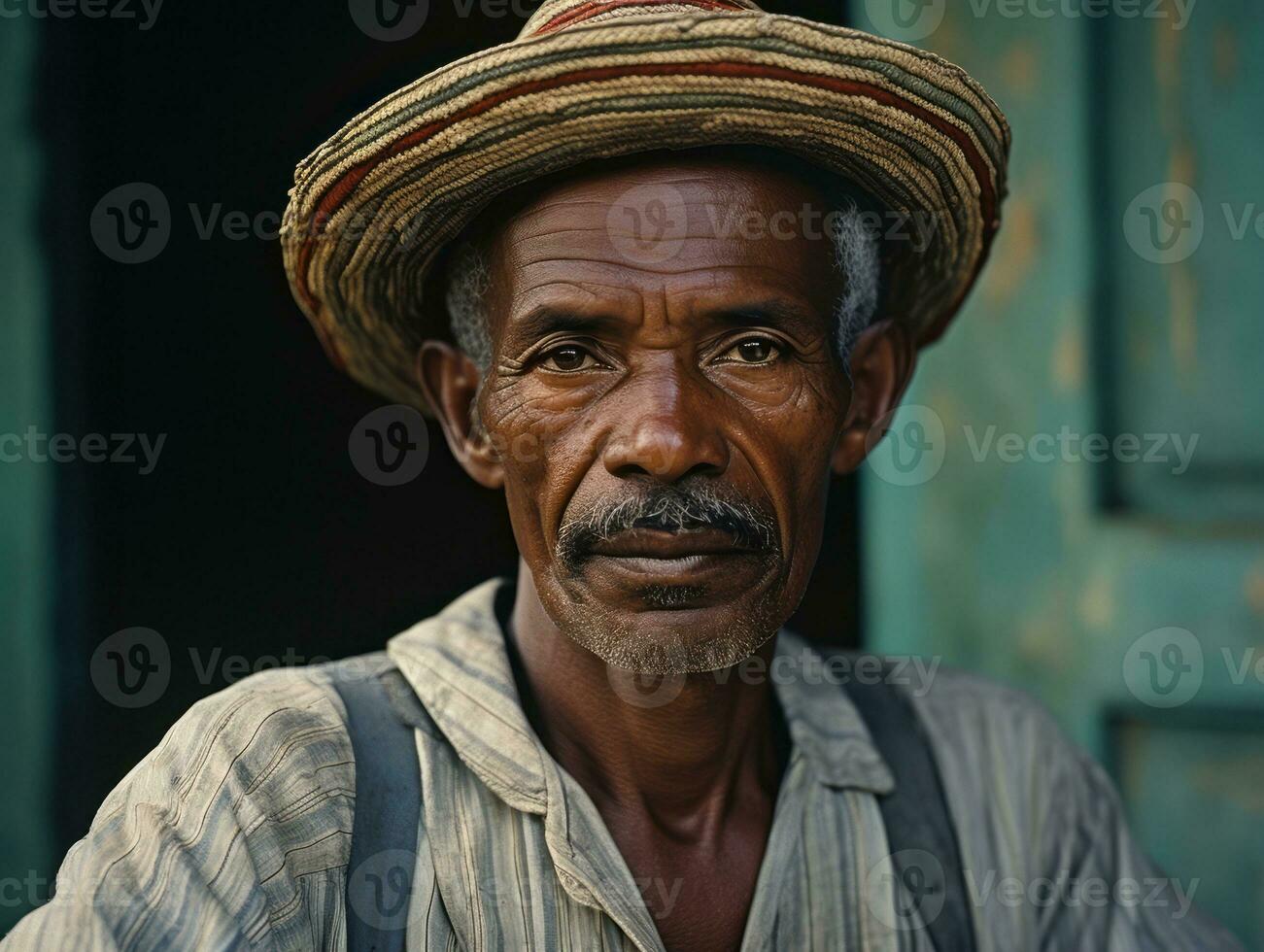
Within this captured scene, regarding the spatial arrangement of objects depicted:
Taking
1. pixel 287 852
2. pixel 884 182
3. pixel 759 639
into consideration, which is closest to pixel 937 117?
pixel 884 182

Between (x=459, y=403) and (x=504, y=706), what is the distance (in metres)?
0.52

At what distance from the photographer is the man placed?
157 cm

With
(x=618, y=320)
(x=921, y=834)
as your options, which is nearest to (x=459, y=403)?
(x=618, y=320)

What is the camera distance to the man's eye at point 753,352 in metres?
1.78

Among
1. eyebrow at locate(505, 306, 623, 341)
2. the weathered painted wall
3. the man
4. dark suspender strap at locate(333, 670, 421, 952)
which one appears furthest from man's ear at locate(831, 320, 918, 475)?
the weathered painted wall

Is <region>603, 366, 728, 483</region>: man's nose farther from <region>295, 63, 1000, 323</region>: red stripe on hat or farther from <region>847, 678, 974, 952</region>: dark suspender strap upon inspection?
<region>847, 678, 974, 952</region>: dark suspender strap

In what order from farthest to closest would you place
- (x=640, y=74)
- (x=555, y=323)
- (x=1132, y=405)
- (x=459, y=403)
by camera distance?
(x=1132, y=405), (x=459, y=403), (x=555, y=323), (x=640, y=74)

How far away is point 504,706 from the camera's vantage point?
71.2 inches

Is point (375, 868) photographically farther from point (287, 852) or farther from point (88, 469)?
point (88, 469)

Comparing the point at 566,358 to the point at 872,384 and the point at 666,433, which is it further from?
the point at 872,384

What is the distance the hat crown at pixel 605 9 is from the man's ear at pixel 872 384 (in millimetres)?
570

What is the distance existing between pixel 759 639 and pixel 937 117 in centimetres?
74

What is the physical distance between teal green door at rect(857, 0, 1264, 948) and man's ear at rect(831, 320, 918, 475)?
1.93 feet

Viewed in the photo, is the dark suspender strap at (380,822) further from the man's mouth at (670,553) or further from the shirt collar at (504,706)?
the man's mouth at (670,553)
